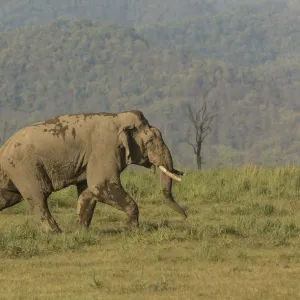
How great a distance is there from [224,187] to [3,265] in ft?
33.0

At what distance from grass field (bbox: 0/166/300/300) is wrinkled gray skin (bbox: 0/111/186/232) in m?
0.46

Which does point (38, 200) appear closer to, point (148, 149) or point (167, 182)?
point (148, 149)

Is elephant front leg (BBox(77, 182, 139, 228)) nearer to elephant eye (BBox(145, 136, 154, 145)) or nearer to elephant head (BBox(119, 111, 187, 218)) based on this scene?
elephant head (BBox(119, 111, 187, 218))

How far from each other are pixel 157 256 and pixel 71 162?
294cm

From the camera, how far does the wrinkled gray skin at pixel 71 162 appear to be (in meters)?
12.2

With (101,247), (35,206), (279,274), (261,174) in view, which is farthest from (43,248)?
(261,174)

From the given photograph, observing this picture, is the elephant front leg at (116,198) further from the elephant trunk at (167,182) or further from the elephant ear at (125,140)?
the elephant trunk at (167,182)

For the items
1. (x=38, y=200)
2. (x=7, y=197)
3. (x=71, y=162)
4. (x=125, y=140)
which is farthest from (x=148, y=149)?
(x=7, y=197)

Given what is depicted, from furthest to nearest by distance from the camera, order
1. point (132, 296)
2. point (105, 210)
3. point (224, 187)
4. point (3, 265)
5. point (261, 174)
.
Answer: point (261, 174)
point (224, 187)
point (105, 210)
point (3, 265)
point (132, 296)

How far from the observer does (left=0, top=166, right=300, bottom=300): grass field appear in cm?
811

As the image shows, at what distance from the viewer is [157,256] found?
32.5 feet

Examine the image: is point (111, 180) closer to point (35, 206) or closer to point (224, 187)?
point (35, 206)

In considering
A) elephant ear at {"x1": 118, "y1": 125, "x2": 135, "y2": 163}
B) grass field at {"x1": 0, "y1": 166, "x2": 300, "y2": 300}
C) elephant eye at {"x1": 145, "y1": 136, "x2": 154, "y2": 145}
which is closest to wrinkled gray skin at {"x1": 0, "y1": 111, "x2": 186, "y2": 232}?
elephant ear at {"x1": 118, "y1": 125, "x2": 135, "y2": 163}

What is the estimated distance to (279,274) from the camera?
8.91 metres
